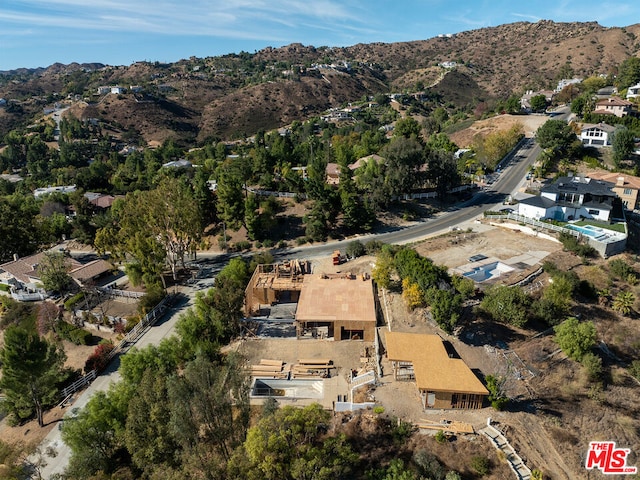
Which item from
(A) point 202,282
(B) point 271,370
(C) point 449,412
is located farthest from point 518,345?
(A) point 202,282

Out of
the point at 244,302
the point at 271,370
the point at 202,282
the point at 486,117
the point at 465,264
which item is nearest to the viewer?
the point at 271,370

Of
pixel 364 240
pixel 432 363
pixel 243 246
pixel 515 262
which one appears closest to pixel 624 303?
pixel 515 262

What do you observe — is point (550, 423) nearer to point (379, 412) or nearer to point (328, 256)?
point (379, 412)

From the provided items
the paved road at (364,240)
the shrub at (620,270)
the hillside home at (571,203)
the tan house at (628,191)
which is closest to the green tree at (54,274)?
the paved road at (364,240)

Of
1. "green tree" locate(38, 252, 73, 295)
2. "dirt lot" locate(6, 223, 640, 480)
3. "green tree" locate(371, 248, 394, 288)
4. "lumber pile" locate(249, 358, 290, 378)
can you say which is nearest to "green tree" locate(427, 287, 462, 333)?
"dirt lot" locate(6, 223, 640, 480)

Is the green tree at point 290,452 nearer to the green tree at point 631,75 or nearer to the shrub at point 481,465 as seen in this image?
the shrub at point 481,465
